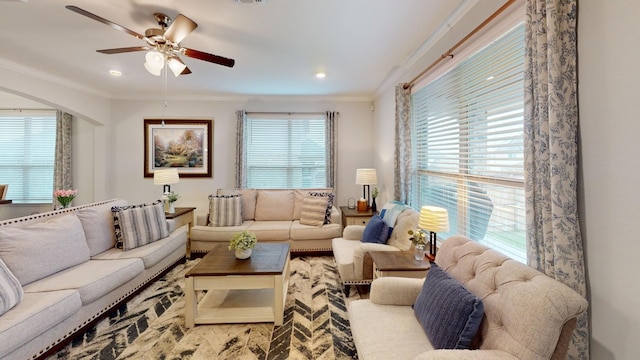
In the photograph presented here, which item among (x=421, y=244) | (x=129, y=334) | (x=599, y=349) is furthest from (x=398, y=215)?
(x=129, y=334)

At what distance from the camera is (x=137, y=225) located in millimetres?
2854

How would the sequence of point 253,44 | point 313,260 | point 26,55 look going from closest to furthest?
point 253,44 → point 26,55 → point 313,260

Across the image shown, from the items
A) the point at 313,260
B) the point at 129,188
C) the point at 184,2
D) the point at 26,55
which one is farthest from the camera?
the point at 129,188

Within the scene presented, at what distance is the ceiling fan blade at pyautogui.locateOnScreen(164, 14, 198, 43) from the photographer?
197cm

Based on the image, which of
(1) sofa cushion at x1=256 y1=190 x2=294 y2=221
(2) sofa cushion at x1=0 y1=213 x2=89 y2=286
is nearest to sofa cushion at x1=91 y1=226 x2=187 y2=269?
(2) sofa cushion at x1=0 y1=213 x2=89 y2=286

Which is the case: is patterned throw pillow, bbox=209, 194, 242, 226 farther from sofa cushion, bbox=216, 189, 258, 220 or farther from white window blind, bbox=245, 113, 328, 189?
white window blind, bbox=245, 113, 328, 189

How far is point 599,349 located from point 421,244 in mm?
1109

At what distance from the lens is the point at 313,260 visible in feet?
12.0

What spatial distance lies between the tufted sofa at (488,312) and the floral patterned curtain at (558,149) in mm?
149

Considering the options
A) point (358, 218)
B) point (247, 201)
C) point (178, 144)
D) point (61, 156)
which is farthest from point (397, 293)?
point (61, 156)

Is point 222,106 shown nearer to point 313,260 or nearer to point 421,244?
point 313,260

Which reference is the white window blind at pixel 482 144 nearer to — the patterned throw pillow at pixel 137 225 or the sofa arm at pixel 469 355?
the sofa arm at pixel 469 355

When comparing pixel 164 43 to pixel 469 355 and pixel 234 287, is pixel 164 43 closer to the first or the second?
pixel 234 287

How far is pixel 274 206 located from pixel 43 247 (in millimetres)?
2628
